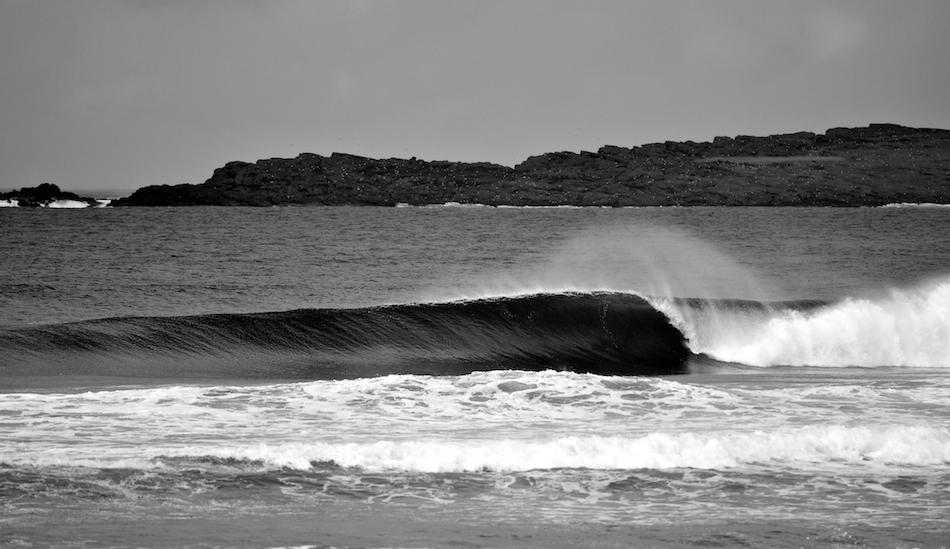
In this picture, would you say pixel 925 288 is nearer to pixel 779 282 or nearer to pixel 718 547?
pixel 779 282

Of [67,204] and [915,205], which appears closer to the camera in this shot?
[67,204]

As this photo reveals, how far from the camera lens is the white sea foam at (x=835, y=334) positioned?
18016mm

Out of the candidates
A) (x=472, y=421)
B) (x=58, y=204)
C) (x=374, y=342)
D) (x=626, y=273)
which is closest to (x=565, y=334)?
(x=374, y=342)

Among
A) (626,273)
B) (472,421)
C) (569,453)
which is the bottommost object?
(569,453)

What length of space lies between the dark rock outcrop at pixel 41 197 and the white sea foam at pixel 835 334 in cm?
10606

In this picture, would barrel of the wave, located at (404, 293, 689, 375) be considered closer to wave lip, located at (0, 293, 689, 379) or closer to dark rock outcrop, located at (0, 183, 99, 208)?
wave lip, located at (0, 293, 689, 379)

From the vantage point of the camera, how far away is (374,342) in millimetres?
17203

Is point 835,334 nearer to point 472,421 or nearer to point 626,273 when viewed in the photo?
point 472,421

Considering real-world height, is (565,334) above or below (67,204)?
below

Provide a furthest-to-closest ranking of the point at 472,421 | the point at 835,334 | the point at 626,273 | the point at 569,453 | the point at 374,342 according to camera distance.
Result: the point at 626,273, the point at 835,334, the point at 374,342, the point at 472,421, the point at 569,453

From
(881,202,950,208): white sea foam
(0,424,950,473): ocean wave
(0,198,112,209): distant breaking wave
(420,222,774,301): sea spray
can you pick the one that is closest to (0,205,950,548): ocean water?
(0,424,950,473): ocean wave

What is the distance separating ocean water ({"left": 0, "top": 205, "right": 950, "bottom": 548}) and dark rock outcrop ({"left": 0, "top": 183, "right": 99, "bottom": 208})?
94104 mm

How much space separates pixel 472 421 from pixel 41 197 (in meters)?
117

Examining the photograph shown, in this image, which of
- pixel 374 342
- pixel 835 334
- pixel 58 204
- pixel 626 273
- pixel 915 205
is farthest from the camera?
pixel 915 205
